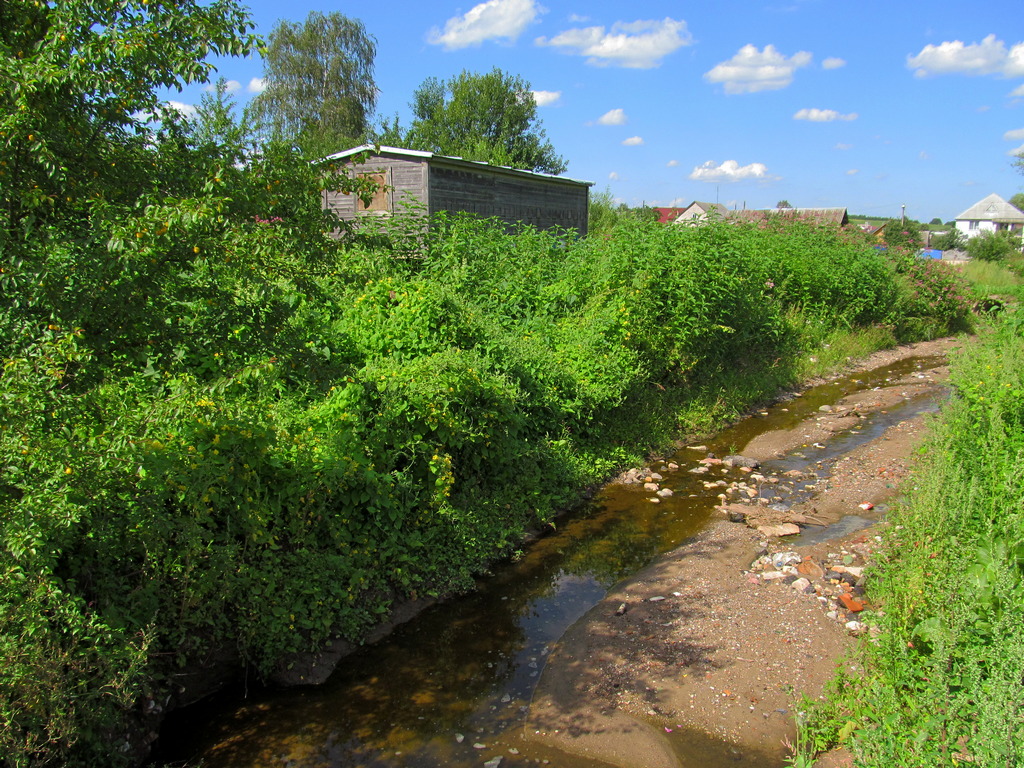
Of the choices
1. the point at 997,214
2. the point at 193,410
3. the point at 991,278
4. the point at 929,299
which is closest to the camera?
the point at 193,410

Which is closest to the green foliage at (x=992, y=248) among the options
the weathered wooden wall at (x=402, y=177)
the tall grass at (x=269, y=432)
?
the weathered wooden wall at (x=402, y=177)

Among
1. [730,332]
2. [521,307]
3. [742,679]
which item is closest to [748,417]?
[730,332]

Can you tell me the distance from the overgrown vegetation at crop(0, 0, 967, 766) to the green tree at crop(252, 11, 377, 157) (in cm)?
2212

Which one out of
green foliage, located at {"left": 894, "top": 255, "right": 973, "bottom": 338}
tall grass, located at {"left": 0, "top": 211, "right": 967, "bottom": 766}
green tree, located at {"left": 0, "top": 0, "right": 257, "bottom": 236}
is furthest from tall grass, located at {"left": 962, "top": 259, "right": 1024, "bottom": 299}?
green tree, located at {"left": 0, "top": 0, "right": 257, "bottom": 236}

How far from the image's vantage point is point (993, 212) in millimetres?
76938

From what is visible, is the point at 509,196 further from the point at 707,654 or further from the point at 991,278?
the point at 991,278

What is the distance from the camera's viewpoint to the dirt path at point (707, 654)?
443 cm

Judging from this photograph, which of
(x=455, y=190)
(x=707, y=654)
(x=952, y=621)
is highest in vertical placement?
(x=455, y=190)

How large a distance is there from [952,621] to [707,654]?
1638 millimetres

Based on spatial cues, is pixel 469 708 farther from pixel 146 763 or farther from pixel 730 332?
pixel 730 332

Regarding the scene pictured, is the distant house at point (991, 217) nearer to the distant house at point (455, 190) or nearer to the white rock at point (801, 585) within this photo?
the distant house at point (455, 190)

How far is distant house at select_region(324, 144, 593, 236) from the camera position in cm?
1241

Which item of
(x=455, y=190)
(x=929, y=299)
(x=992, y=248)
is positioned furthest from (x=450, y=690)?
(x=992, y=248)

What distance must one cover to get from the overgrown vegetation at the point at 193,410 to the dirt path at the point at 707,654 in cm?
148
